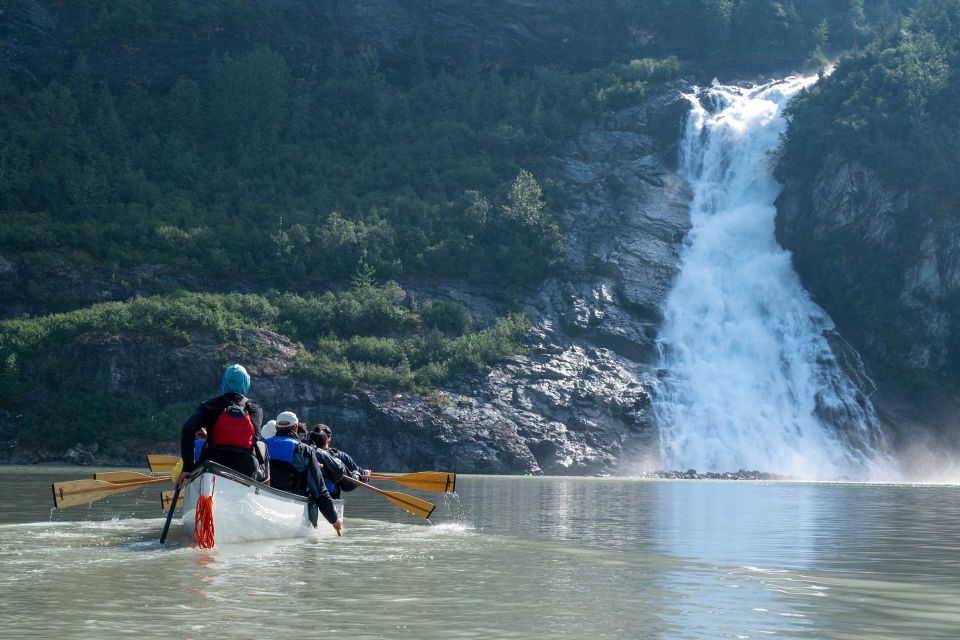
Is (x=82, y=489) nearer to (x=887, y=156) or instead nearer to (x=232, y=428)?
(x=232, y=428)

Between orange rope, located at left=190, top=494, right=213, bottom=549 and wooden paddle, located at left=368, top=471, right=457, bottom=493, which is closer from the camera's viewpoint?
orange rope, located at left=190, top=494, right=213, bottom=549

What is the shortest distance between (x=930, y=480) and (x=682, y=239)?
18.8 metres

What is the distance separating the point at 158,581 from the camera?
38.2 ft

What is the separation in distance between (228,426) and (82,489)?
4.93 m

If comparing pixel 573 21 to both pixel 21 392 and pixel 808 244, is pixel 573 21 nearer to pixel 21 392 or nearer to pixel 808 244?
pixel 808 244

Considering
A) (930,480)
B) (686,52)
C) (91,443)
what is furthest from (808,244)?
(91,443)

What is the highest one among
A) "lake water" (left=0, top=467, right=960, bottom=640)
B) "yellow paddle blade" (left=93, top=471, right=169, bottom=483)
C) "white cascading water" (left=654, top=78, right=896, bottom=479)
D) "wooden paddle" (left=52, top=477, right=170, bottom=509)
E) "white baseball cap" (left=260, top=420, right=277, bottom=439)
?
"white cascading water" (left=654, top=78, right=896, bottom=479)

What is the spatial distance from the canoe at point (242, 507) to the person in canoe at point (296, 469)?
355 mm

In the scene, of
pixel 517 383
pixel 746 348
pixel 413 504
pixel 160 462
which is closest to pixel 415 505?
pixel 413 504

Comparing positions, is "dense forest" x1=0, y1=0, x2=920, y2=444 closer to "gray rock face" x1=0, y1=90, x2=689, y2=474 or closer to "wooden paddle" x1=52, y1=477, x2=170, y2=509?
"gray rock face" x1=0, y1=90, x2=689, y2=474

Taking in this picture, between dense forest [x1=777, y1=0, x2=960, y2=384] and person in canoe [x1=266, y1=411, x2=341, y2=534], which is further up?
dense forest [x1=777, y1=0, x2=960, y2=384]

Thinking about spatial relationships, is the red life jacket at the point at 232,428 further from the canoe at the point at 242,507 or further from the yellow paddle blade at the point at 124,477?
the yellow paddle blade at the point at 124,477

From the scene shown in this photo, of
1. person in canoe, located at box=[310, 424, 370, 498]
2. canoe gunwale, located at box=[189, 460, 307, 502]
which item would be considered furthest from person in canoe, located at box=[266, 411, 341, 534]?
canoe gunwale, located at box=[189, 460, 307, 502]

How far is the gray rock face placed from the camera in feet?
154
